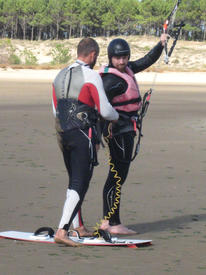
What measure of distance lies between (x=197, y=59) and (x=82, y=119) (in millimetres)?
77695

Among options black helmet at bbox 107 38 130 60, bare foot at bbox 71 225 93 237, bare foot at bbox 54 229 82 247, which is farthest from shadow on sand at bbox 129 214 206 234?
black helmet at bbox 107 38 130 60

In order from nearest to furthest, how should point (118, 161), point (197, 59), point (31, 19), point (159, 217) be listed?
point (118, 161), point (159, 217), point (197, 59), point (31, 19)

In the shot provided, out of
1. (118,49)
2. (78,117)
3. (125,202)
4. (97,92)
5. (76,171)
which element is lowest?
(125,202)

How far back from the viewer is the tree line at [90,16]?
13550 centimetres

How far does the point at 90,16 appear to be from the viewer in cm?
13812

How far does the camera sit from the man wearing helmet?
6238 mm

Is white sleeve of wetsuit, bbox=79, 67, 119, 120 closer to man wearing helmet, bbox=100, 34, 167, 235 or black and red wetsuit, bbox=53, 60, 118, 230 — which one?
black and red wetsuit, bbox=53, 60, 118, 230

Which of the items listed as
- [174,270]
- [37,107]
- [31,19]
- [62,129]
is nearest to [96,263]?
[174,270]

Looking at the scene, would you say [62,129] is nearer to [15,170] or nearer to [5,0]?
[15,170]

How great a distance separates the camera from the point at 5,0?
148m

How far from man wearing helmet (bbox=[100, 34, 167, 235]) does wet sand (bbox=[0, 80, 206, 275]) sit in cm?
30

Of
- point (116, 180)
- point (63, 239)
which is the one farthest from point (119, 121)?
point (63, 239)

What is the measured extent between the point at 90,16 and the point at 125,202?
435 feet

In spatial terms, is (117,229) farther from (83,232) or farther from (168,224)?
(168,224)
